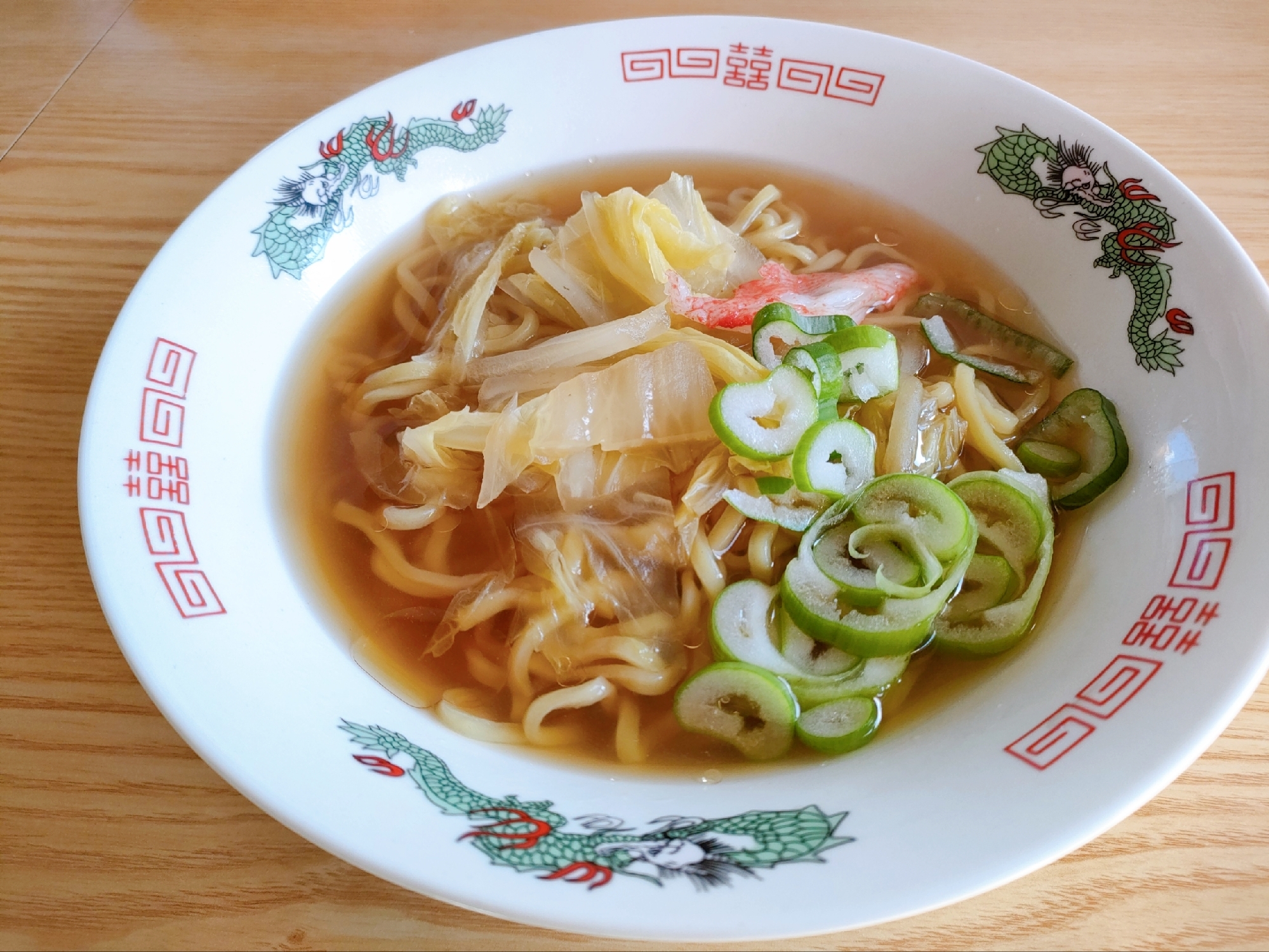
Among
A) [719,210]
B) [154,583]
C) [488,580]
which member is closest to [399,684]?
[488,580]

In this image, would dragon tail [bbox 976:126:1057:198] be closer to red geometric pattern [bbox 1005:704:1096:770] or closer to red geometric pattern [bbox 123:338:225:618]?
red geometric pattern [bbox 1005:704:1096:770]

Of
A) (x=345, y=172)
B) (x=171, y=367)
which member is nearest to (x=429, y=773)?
(x=171, y=367)

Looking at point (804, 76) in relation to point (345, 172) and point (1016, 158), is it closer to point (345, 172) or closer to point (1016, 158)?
point (1016, 158)

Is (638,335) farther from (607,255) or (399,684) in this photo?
(399,684)

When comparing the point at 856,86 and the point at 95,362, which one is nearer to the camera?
the point at 95,362

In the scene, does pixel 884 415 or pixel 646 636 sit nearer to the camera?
pixel 646 636

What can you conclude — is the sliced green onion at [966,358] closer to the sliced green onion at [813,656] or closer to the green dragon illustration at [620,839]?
the sliced green onion at [813,656]
